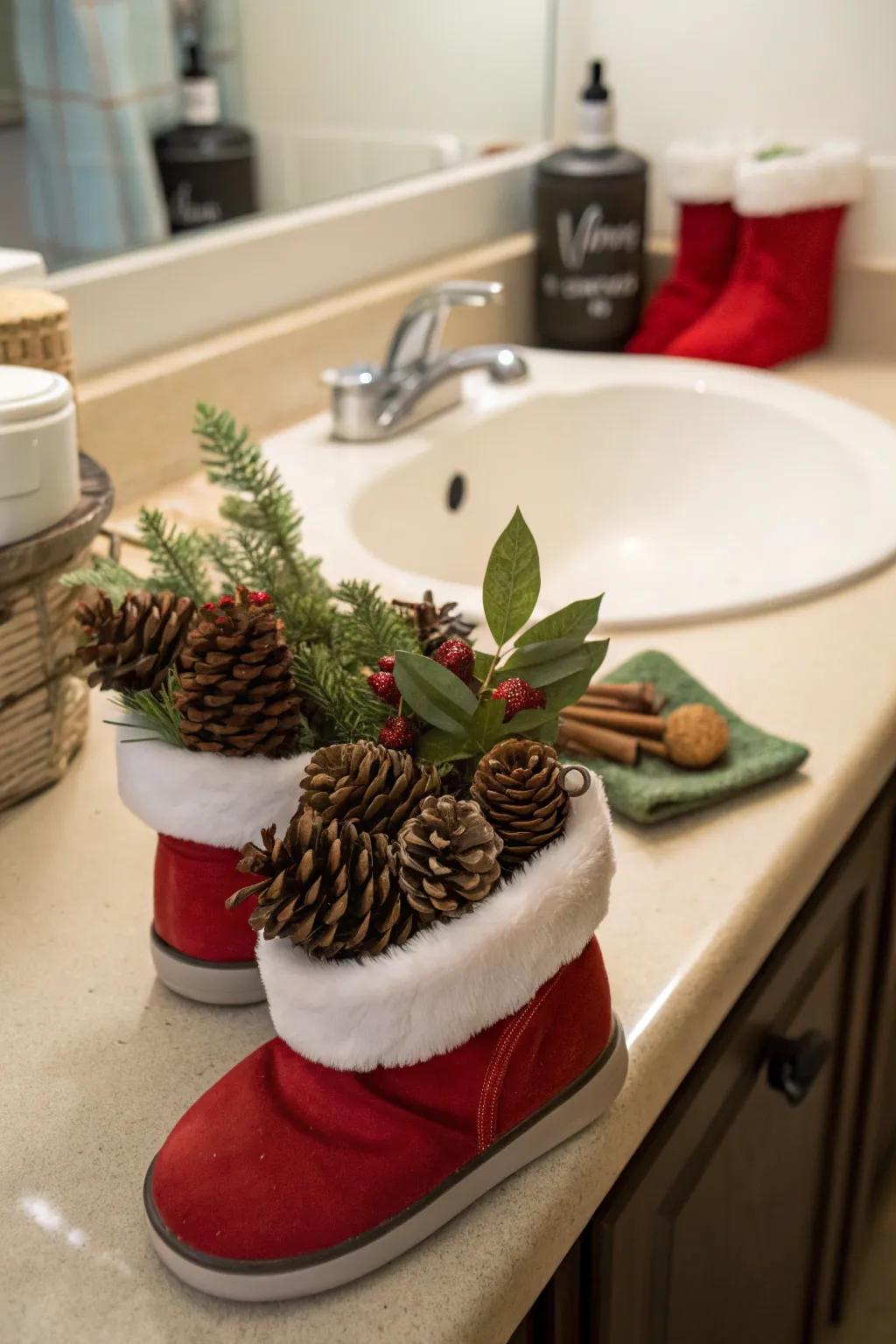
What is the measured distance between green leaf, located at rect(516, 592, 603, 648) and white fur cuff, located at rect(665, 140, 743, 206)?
1.04 metres

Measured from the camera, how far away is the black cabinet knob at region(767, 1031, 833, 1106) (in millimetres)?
757

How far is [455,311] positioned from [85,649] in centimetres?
98

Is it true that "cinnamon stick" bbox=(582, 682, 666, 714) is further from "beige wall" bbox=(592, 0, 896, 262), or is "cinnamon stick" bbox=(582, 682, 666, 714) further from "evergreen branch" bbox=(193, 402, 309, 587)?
"beige wall" bbox=(592, 0, 896, 262)

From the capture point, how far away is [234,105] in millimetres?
1212

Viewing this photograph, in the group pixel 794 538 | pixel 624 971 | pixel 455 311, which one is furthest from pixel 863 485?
pixel 624 971

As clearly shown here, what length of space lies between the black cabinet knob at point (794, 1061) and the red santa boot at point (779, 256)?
820mm

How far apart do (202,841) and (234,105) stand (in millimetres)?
921

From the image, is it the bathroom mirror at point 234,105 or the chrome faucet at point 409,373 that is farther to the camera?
the chrome faucet at point 409,373

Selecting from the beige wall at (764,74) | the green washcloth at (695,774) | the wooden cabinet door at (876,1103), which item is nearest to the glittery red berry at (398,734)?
the green washcloth at (695,774)

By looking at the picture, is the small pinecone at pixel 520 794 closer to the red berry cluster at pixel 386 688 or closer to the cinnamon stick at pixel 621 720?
the red berry cluster at pixel 386 688

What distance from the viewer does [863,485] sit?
1111 mm

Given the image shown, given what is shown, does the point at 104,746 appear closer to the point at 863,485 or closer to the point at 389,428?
the point at 389,428

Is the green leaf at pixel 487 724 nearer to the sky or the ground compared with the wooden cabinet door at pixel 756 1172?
nearer to the sky

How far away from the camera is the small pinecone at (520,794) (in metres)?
0.44
